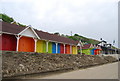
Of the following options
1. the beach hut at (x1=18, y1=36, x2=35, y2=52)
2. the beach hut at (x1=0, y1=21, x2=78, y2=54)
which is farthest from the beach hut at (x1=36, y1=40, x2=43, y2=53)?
the beach hut at (x1=18, y1=36, x2=35, y2=52)

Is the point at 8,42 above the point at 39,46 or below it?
above

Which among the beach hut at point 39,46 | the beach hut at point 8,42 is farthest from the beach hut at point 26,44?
the beach hut at point 39,46

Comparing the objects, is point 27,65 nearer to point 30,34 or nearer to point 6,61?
point 6,61

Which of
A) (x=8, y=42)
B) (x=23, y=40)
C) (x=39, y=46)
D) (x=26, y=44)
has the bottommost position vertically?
(x=39, y=46)

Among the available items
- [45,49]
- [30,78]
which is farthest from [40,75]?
[45,49]

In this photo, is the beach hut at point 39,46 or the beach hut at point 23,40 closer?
the beach hut at point 23,40

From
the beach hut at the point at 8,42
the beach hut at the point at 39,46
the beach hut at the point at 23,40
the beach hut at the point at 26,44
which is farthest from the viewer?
the beach hut at the point at 39,46

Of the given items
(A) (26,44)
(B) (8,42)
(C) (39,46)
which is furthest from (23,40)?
(C) (39,46)

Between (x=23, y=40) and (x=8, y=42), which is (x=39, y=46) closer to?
(x=23, y=40)

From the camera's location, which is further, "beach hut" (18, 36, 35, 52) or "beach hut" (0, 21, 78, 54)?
"beach hut" (18, 36, 35, 52)

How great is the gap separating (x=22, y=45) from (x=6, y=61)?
641 cm

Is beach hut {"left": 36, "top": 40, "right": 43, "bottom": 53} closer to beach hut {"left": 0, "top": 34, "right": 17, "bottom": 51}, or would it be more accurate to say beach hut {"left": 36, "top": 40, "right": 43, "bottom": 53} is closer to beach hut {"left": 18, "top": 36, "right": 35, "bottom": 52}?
beach hut {"left": 18, "top": 36, "right": 35, "bottom": 52}

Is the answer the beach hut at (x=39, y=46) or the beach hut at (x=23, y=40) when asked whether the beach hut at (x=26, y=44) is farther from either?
the beach hut at (x=39, y=46)

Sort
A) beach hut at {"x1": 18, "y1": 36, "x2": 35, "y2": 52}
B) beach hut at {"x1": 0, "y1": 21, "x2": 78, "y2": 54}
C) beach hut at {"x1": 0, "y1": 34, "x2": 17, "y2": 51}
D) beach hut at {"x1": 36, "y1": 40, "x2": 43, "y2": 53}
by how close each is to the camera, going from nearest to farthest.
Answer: beach hut at {"x1": 0, "y1": 34, "x2": 17, "y2": 51} → beach hut at {"x1": 0, "y1": 21, "x2": 78, "y2": 54} → beach hut at {"x1": 18, "y1": 36, "x2": 35, "y2": 52} → beach hut at {"x1": 36, "y1": 40, "x2": 43, "y2": 53}
